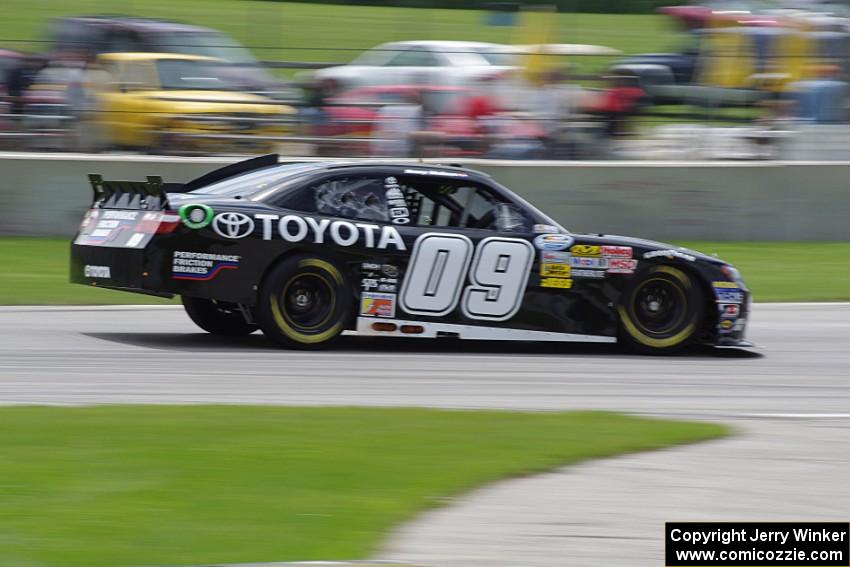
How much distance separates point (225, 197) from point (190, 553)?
5.25 meters

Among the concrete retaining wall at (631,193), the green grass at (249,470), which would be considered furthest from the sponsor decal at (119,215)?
the concrete retaining wall at (631,193)

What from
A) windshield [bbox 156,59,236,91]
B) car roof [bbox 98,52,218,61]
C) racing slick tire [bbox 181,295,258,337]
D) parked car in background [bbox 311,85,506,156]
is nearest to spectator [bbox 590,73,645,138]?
parked car in background [bbox 311,85,506,156]

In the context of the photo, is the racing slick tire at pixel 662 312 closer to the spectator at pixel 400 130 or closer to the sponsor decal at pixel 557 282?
the sponsor decal at pixel 557 282

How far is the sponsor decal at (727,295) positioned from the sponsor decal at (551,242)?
50.0 inches

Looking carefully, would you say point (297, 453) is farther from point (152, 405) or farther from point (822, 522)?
point (822, 522)

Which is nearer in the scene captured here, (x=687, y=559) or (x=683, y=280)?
(x=687, y=559)

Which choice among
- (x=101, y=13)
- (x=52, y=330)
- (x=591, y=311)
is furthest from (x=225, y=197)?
(x=101, y=13)

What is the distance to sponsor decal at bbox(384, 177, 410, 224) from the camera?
10.1 metres

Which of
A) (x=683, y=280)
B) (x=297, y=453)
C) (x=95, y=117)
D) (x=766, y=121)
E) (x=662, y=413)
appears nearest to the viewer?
(x=297, y=453)

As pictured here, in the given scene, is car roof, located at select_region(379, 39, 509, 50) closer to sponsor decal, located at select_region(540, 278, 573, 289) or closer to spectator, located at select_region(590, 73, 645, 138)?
spectator, located at select_region(590, 73, 645, 138)

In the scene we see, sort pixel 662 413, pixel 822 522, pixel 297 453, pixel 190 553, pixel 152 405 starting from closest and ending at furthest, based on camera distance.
Answer: pixel 190 553
pixel 822 522
pixel 297 453
pixel 152 405
pixel 662 413

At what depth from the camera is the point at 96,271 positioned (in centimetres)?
970

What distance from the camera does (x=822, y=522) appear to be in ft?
18.8

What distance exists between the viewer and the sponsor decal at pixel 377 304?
9.90m
